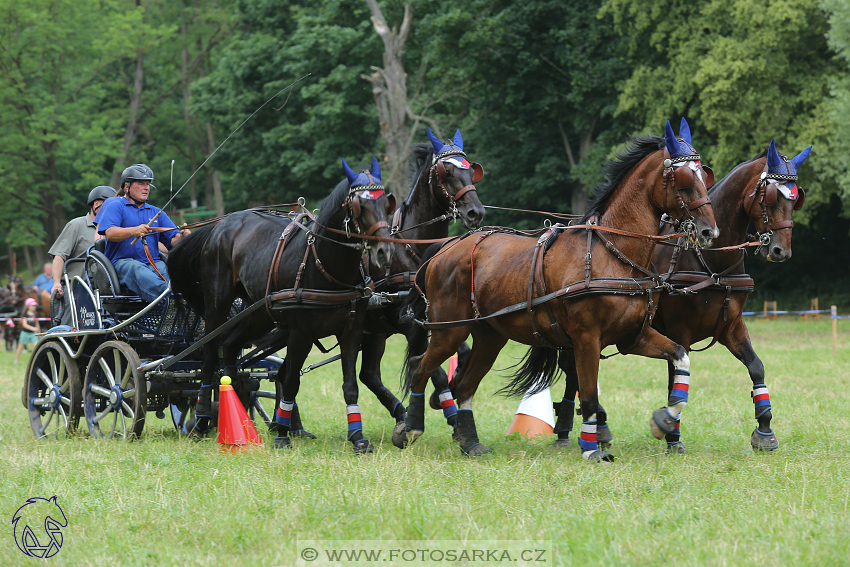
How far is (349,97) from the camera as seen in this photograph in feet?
88.1

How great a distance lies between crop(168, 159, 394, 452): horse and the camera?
682 cm

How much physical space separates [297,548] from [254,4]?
28.8 metres

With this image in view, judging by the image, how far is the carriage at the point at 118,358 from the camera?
7887 mm

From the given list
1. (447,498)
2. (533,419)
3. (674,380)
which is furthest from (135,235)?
(674,380)

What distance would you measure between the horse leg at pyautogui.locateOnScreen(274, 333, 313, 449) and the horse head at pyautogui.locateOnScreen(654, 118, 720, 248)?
3070 millimetres

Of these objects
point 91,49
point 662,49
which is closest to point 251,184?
point 91,49

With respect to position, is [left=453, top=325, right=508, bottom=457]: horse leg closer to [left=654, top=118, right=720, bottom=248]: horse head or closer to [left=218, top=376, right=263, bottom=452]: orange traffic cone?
[left=218, top=376, right=263, bottom=452]: orange traffic cone

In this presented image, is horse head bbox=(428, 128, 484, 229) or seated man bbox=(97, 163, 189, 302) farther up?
horse head bbox=(428, 128, 484, 229)

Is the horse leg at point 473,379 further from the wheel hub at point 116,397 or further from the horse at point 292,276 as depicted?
the wheel hub at point 116,397

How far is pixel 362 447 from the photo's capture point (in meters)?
7.00

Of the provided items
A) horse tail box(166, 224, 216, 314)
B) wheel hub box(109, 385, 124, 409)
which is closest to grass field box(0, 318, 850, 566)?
wheel hub box(109, 385, 124, 409)

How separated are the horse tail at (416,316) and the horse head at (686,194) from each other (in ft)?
7.30

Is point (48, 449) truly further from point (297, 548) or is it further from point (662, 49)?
point (662, 49)

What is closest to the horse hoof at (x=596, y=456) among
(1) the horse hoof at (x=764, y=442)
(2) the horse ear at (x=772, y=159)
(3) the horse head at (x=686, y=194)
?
(1) the horse hoof at (x=764, y=442)
